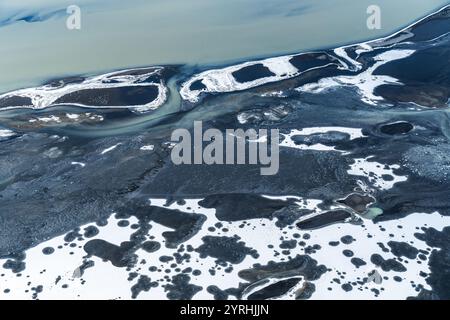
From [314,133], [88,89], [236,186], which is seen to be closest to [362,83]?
[314,133]

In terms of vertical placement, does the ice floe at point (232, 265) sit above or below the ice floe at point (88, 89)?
below

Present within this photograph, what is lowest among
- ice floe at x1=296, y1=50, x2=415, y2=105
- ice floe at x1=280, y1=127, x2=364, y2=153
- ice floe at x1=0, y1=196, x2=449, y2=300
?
ice floe at x1=0, y1=196, x2=449, y2=300

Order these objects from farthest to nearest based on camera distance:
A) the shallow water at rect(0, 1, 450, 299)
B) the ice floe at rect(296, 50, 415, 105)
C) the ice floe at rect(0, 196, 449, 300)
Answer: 1. the ice floe at rect(296, 50, 415, 105)
2. the shallow water at rect(0, 1, 450, 299)
3. the ice floe at rect(0, 196, 449, 300)

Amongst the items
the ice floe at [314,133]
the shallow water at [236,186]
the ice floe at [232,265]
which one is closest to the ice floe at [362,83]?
the shallow water at [236,186]

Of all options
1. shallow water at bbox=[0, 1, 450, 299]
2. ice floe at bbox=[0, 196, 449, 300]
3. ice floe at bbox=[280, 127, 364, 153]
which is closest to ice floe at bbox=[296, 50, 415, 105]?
shallow water at bbox=[0, 1, 450, 299]

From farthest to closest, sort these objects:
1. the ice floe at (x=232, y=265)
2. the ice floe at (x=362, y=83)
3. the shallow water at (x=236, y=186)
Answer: the ice floe at (x=362, y=83)
the shallow water at (x=236, y=186)
the ice floe at (x=232, y=265)

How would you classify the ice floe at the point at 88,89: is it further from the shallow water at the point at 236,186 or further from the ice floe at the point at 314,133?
the ice floe at the point at 314,133

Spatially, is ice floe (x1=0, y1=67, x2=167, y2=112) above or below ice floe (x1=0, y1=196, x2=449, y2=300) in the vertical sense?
above

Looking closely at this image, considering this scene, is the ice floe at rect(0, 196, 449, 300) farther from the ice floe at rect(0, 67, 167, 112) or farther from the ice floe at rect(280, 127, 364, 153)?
the ice floe at rect(0, 67, 167, 112)

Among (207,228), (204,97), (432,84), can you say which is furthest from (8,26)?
(432,84)

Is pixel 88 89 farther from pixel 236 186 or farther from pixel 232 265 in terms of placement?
pixel 232 265
